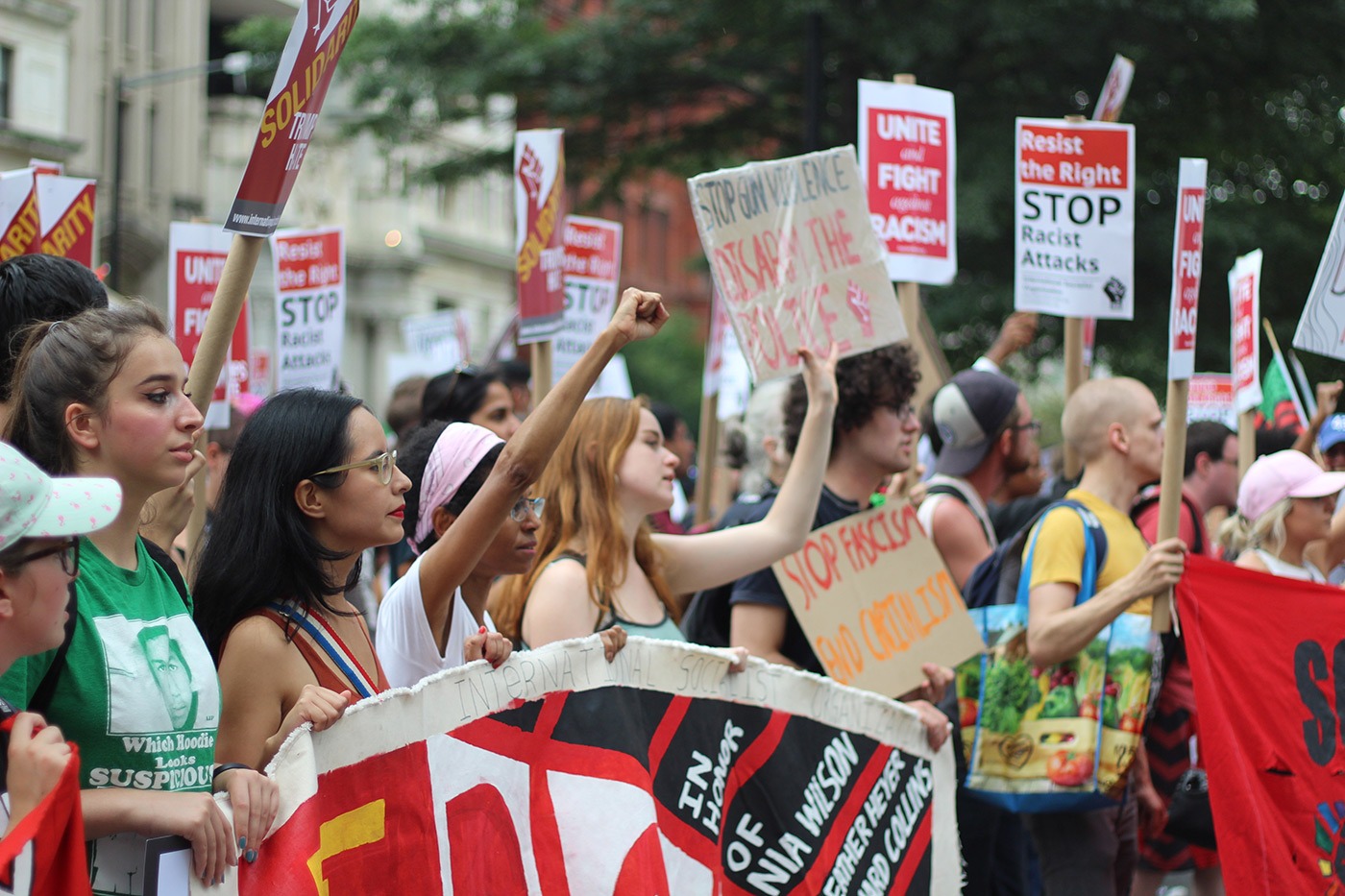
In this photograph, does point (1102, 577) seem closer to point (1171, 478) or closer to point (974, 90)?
point (1171, 478)

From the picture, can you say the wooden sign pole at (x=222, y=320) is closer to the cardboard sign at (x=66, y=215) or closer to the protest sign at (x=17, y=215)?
the protest sign at (x=17, y=215)

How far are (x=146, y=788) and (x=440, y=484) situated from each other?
1.27 metres

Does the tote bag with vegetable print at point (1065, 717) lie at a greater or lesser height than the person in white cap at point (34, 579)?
lesser

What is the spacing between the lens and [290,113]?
3350 millimetres

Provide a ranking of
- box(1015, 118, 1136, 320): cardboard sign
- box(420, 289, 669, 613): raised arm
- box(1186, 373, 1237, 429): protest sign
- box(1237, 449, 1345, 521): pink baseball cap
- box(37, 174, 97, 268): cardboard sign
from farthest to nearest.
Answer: box(1186, 373, 1237, 429): protest sign < box(1015, 118, 1136, 320): cardboard sign < box(1237, 449, 1345, 521): pink baseball cap < box(37, 174, 97, 268): cardboard sign < box(420, 289, 669, 613): raised arm

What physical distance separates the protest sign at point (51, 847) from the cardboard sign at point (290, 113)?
4.52 feet

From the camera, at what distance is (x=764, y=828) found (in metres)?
3.51

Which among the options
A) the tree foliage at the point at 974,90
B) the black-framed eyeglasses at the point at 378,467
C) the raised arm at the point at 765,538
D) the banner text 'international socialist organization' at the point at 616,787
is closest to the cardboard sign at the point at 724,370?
the raised arm at the point at 765,538

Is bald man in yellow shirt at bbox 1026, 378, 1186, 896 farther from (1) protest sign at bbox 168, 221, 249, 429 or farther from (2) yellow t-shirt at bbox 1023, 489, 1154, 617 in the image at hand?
(1) protest sign at bbox 168, 221, 249, 429

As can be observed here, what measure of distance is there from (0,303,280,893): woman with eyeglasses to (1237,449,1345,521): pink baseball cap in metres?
3.68

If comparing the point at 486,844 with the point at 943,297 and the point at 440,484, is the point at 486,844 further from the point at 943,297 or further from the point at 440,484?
the point at 943,297

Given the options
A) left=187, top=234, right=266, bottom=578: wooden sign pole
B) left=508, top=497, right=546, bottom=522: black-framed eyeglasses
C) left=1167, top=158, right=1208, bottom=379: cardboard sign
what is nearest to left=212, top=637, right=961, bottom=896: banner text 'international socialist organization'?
left=508, top=497, right=546, bottom=522: black-framed eyeglasses

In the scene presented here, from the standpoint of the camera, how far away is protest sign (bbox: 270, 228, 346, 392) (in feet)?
24.1

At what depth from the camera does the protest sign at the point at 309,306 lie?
24.1 ft
